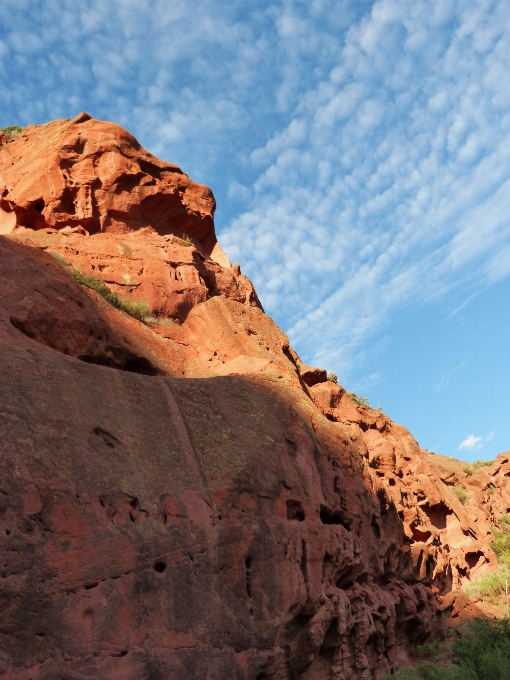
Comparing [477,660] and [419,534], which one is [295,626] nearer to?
[477,660]

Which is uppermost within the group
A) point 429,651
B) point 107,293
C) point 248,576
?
point 107,293

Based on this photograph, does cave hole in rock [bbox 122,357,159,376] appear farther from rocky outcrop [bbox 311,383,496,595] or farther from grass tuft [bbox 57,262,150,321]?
rocky outcrop [bbox 311,383,496,595]

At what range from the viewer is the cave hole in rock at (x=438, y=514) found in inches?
1093

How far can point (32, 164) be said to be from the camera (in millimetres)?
21688

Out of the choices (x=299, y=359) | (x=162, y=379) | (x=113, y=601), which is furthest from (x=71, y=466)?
(x=299, y=359)

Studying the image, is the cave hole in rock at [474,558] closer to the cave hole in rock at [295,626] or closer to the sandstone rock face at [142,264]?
the sandstone rock face at [142,264]

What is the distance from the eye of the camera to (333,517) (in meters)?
13.8

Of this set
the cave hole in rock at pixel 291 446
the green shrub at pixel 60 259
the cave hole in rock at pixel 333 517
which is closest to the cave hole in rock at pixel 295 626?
the cave hole in rock at pixel 333 517

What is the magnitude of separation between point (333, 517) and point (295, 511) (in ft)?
6.84

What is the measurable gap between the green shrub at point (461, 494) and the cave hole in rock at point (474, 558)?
3517mm

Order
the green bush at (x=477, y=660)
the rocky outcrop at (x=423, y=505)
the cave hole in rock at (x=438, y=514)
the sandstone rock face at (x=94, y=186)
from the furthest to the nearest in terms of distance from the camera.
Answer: the cave hole in rock at (x=438, y=514)
the rocky outcrop at (x=423, y=505)
the sandstone rock face at (x=94, y=186)
the green bush at (x=477, y=660)

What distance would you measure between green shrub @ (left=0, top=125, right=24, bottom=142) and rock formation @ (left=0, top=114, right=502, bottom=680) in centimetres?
490

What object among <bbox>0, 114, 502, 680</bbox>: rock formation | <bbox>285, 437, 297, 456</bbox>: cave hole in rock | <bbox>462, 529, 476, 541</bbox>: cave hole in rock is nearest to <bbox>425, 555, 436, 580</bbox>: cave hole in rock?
<bbox>0, 114, 502, 680</bbox>: rock formation

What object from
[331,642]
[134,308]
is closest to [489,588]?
[331,642]
